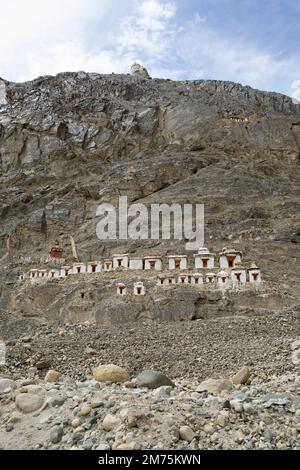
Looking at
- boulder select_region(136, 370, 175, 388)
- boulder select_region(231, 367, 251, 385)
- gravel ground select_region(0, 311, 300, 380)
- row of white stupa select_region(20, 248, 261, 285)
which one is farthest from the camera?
row of white stupa select_region(20, 248, 261, 285)

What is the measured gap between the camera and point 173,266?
30.7 m

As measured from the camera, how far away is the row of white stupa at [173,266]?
27.5m

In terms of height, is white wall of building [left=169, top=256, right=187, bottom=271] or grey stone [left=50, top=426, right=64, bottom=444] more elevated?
white wall of building [left=169, top=256, right=187, bottom=271]

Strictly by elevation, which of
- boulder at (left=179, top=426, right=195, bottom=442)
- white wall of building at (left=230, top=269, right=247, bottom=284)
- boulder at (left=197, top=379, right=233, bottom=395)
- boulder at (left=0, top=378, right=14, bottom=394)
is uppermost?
white wall of building at (left=230, top=269, right=247, bottom=284)

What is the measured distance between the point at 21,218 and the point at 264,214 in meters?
26.2

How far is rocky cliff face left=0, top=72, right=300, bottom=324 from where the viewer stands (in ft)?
127

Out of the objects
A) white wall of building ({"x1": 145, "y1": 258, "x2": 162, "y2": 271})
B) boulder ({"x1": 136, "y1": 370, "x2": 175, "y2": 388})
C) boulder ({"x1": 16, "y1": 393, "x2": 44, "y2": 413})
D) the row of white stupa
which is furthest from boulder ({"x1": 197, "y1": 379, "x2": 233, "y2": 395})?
white wall of building ({"x1": 145, "y1": 258, "x2": 162, "y2": 271})

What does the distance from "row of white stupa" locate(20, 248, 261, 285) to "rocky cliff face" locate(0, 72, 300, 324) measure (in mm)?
1908

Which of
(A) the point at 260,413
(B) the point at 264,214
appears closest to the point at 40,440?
(A) the point at 260,413

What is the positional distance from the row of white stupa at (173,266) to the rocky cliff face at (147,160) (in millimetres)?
1908

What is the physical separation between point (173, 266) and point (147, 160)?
1000 inches

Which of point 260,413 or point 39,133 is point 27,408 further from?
point 39,133

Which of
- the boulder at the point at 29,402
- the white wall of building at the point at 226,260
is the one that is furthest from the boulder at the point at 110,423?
the white wall of building at the point at 226,260

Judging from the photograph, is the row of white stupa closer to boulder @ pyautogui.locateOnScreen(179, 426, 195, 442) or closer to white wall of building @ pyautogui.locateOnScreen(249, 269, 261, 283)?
white wall of building @ pyautogui.locateOnScreen(249, 269, 261, 283)
